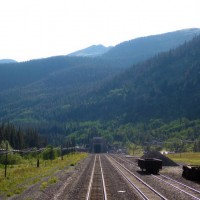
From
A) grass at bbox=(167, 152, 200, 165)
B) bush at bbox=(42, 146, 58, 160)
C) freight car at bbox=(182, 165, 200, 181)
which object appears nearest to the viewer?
freight car at bbox=(182, 165, 200, 181)

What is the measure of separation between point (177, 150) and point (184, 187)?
139 meters

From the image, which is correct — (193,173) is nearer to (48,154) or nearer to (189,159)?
(189,159)

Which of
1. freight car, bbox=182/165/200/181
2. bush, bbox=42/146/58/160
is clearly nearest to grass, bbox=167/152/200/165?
freight car, bbox=182/165/200/181

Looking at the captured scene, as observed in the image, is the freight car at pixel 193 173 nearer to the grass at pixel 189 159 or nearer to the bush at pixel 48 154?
the grass at pixel 189 159

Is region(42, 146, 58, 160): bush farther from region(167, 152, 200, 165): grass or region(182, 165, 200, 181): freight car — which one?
region(182, 165, 200, 181): freight car

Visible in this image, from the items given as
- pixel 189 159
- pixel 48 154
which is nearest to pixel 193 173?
pixel 189 159

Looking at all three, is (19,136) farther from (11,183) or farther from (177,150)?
(11,183)

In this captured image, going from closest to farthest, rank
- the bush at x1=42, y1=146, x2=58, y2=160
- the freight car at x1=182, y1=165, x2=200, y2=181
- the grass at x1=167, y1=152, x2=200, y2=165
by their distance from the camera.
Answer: the freight car at x1=182, y1=165, x2=200, y2=181, the grass at x1=167, y1=152, x2=200, y2=165, the bush at x1=42, y1=146, x2=58, y2=160

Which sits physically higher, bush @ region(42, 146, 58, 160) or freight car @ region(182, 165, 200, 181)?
bush @ region(42, 146, 58, 160)

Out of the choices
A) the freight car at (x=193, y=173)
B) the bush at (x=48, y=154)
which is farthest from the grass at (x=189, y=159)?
the bush at (x=48, y=154)

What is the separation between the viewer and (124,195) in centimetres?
3053

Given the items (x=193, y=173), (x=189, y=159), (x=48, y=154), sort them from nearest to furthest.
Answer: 1. (x=193, y=173)
2. (x=189, y=159)
3. (x=48, y=154)

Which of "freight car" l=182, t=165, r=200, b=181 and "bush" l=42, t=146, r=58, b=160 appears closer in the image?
"freight car" l=182, t=165, r=200, b=181

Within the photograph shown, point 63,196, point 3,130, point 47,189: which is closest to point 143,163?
point 47,189
